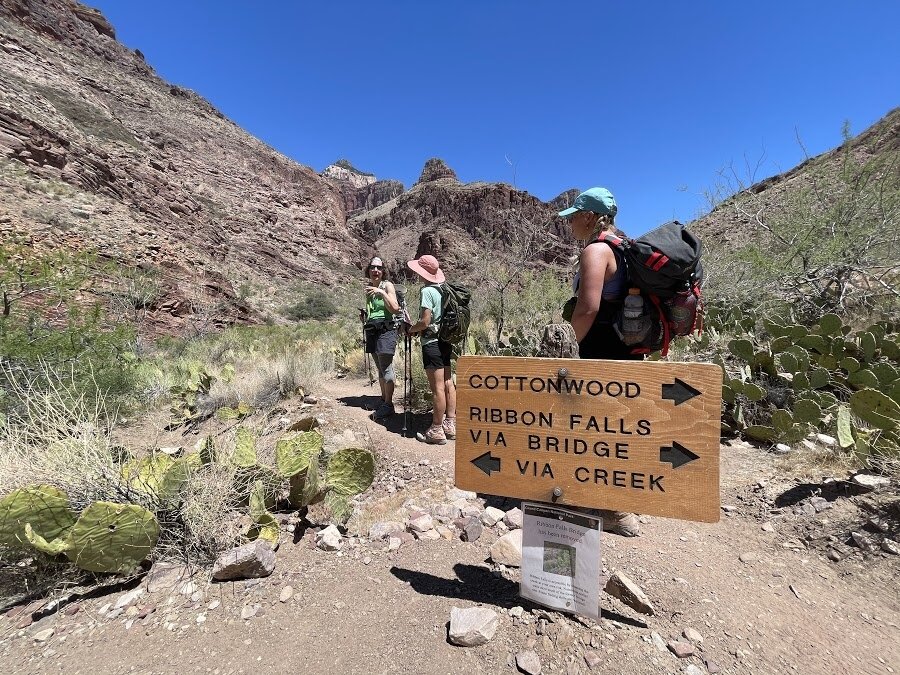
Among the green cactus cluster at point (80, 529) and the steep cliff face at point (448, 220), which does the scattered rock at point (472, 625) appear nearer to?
the green cactus cluster at point (80, 529)

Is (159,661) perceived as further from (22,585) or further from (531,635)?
(531,635)

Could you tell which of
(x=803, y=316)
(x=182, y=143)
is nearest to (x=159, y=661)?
(x=803, y=316)

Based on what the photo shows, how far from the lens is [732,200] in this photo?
32.1 feet

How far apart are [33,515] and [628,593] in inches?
115

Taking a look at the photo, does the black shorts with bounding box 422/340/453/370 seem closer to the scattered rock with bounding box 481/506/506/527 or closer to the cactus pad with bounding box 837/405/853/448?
the scattered rock with bounding box 481/506/506/527

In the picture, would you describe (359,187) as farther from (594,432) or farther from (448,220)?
(594,432)

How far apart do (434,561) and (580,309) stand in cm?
166

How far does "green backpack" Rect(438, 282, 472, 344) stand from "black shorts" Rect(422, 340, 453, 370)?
7 cm

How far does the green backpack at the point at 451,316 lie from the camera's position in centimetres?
415

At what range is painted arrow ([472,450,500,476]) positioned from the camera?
1.85 m

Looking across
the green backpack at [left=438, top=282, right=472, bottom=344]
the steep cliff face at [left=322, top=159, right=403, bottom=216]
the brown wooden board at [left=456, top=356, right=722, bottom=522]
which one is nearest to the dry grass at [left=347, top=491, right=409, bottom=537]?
the brown wooden board at [left=456, top=356, right=722, bottom=522]

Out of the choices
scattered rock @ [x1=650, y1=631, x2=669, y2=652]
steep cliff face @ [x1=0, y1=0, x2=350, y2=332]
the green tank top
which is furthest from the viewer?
steep cliff face @ [x1=0, y1=0, x2=350, y2=332]

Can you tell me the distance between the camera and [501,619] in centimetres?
178

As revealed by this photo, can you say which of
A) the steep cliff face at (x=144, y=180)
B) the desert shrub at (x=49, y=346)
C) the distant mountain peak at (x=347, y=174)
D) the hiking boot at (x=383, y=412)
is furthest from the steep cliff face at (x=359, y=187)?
the hiking boot at (x=383, y=412)
